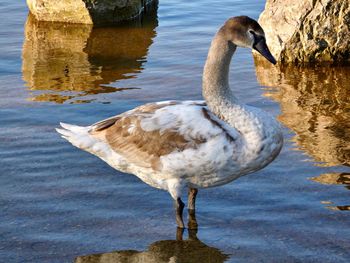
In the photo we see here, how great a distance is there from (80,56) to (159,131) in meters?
5.78

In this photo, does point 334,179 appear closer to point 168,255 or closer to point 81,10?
point 168,255

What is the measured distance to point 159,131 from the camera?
7348mm

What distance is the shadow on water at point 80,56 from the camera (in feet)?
36.9

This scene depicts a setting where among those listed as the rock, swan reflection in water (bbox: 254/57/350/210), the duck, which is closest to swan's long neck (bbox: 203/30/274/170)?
the duck

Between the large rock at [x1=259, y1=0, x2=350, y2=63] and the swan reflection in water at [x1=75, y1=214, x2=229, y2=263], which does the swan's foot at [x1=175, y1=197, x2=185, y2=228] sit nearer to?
the swan reflection in water at [x1=75, y1=214, x2=229, y2=263]

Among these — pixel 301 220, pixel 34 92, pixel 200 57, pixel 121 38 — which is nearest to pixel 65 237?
pixel 301 220

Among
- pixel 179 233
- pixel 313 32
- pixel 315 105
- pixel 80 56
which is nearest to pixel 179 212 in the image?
pixel 179 233

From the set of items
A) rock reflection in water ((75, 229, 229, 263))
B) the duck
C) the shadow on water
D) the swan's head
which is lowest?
rock reflection in water ((75, 229, 229, 263))

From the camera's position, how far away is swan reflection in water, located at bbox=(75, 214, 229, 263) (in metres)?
6.96

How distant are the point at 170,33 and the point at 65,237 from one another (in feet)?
24.1

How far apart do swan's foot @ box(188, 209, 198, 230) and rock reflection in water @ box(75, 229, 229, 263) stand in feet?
0.98

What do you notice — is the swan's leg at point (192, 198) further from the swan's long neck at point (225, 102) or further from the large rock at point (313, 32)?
the large rock at point (313, 32)

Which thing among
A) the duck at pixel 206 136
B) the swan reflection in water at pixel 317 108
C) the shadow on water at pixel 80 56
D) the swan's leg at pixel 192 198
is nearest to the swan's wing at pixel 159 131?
the duck at pixel 206 136

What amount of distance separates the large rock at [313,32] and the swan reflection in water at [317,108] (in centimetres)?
21
